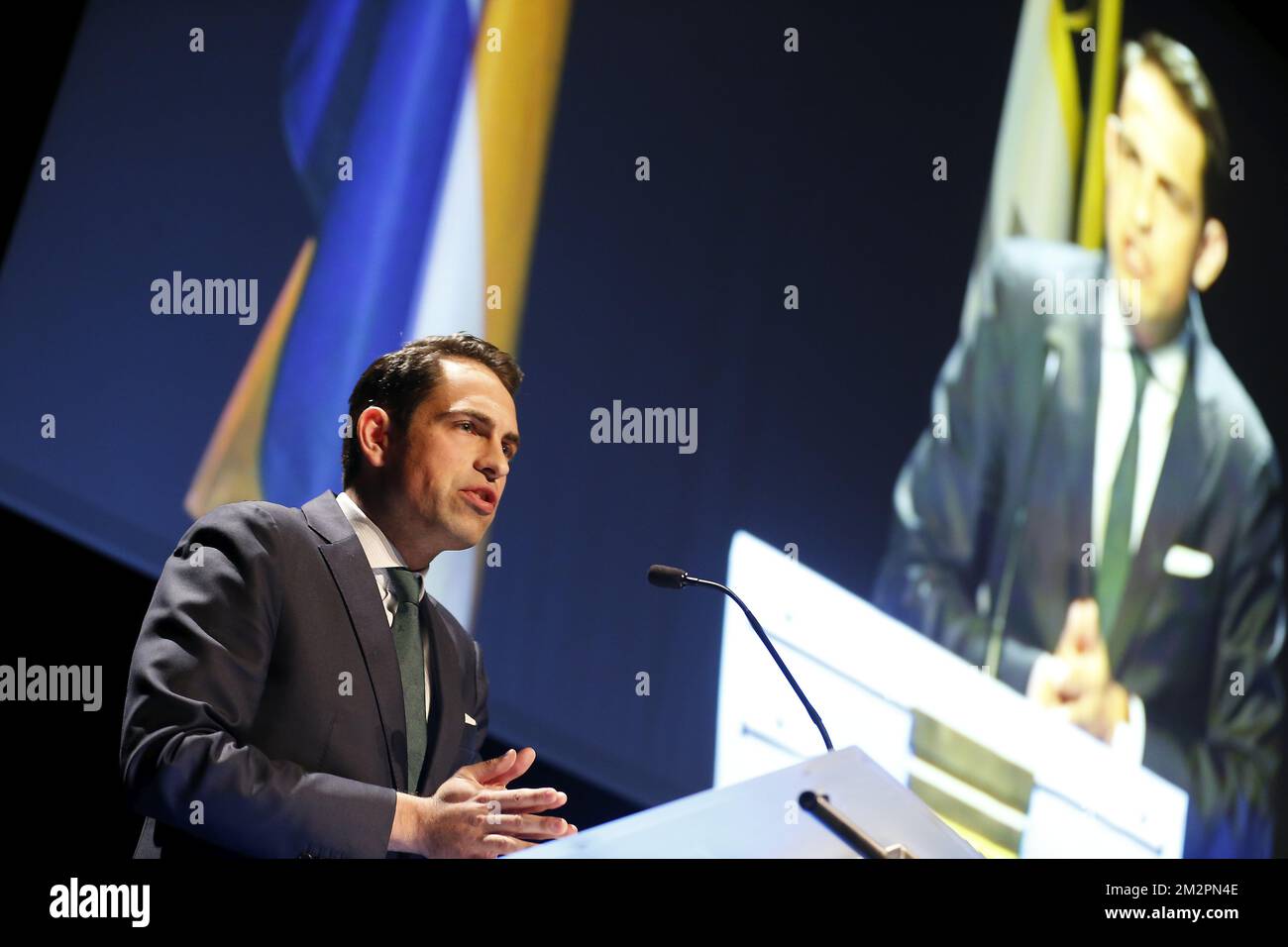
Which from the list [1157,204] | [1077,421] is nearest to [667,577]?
[1077,421]

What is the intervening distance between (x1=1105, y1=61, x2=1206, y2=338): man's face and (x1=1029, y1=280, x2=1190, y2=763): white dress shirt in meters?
0.10

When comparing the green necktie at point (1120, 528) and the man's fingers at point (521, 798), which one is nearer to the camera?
the man's fingers at point (521, 798)

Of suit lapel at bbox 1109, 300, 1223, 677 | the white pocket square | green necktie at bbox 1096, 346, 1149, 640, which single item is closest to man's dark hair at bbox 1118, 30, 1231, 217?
suit lapel at bbox 1109, 300, 1223, 677

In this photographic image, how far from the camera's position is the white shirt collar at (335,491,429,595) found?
Answer: 2.19m

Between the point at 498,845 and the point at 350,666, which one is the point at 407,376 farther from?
the point at 498,845

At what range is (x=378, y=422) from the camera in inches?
91.7

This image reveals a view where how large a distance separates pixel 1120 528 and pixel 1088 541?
0.13 metres

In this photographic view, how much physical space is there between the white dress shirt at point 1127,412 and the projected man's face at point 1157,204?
83 millimetres

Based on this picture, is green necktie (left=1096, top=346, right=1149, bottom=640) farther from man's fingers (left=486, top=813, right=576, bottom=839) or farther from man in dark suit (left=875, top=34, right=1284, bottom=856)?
man's fingers (left=486, top=813, right=576, bottom=839)

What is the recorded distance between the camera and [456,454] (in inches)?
89.7

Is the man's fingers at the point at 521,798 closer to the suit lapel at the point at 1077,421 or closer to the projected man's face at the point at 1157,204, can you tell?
the suit lapel at the point at 1077,421

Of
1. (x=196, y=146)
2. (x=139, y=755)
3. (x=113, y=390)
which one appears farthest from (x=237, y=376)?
(x=139, y=755)

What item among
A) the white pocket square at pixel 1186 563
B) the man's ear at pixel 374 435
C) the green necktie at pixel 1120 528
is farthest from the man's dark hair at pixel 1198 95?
the man's ear at pixel 374 435

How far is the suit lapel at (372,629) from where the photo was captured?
201 cm
